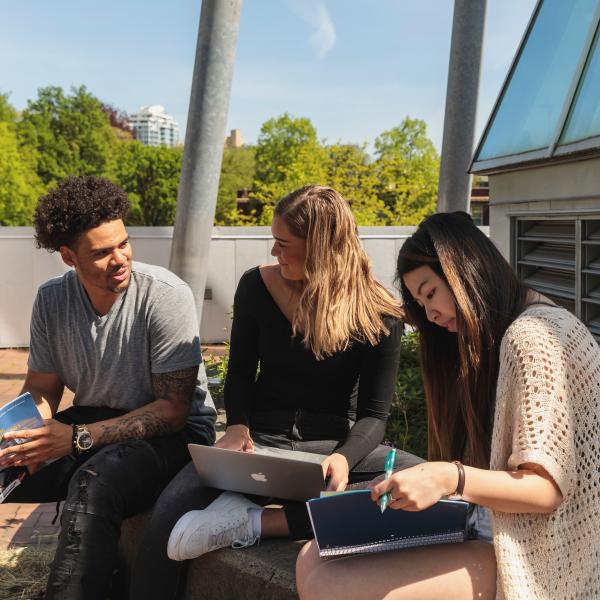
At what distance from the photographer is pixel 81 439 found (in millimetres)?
2895

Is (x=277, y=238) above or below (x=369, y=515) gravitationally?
above

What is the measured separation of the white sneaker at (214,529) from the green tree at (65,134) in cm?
4142

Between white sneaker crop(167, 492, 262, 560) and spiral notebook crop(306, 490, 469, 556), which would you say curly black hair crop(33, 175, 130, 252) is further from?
spiral notebook crop(306, 490, 469, 556)

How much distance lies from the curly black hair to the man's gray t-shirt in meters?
0.24

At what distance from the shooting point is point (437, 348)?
2.29m

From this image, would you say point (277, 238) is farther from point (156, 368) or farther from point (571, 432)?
point (571, 432)

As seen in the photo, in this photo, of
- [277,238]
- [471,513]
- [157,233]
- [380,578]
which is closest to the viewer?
[380,578]

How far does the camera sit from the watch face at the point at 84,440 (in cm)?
289

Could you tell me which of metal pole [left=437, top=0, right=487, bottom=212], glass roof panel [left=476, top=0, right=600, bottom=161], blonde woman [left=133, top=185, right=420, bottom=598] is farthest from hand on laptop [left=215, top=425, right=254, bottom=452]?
metal pole [left=437, top=0, right=487, bottom=212]

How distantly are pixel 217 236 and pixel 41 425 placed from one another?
7.34m

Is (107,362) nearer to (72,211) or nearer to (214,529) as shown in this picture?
(72,211)

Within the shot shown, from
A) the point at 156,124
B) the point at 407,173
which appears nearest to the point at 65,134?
the point at 407,173

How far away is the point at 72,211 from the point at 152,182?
124 feet

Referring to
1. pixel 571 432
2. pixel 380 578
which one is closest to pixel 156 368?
pixel 380 578
